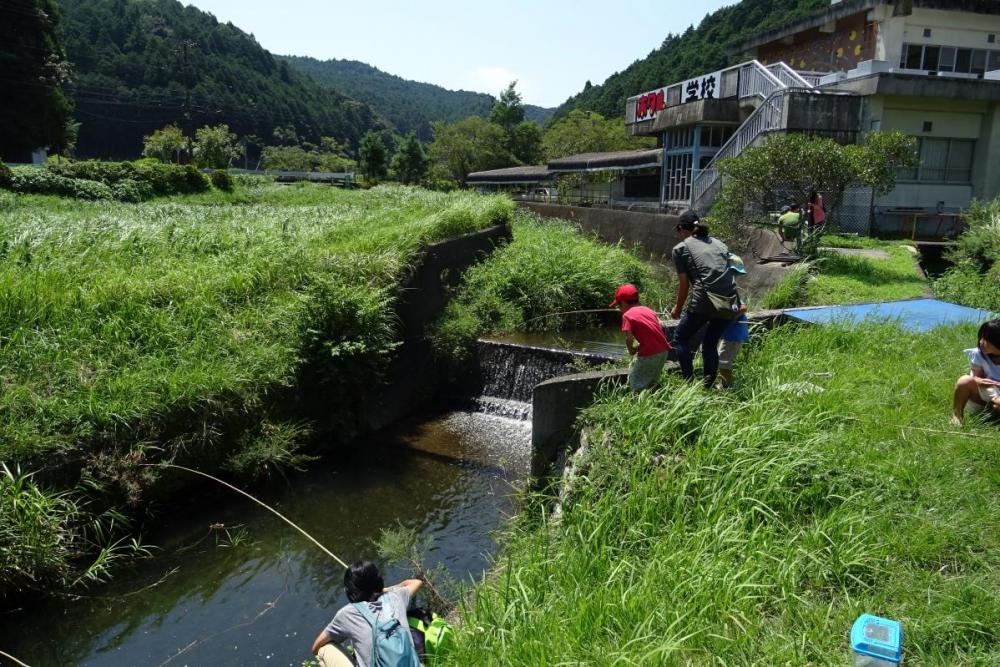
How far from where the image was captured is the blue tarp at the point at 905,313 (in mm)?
8531

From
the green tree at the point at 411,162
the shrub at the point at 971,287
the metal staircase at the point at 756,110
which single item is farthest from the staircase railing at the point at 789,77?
the green tree at the point at 411,162

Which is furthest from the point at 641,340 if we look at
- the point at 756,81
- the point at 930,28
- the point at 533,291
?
the point at 930,28

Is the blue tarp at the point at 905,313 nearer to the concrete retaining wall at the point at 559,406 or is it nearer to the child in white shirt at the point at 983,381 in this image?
the child in white shirt at the point at 983,381

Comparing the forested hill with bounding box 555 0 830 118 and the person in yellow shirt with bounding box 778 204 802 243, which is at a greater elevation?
the forested hill with bounding box 555 0 830 118

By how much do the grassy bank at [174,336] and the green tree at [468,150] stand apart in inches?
2160

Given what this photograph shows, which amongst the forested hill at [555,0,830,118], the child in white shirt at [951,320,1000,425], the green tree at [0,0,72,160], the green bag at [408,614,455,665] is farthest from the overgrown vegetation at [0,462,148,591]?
the forested hill at [555,0,830,118]

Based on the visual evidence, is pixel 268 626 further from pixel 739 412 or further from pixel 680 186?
pixel 680 186

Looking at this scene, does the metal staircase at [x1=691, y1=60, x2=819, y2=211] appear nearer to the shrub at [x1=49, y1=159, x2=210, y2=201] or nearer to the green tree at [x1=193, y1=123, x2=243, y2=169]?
the shrub at [x1=49, y1=159, x2=210, y2=201]

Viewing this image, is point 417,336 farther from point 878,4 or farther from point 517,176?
point 517,176

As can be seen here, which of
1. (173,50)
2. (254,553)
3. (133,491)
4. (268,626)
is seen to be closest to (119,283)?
(133,491)

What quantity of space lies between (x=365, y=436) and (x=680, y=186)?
21.7m

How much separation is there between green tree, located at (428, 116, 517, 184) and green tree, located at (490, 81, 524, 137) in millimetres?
9107

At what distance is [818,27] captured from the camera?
81.9ft

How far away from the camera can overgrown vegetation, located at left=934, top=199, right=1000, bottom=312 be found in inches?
396
